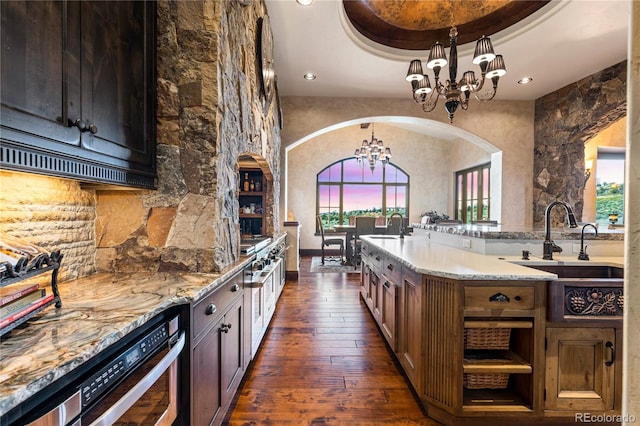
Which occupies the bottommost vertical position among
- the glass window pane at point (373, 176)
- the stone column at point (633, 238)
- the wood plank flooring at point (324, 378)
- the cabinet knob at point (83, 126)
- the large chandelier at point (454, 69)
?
the wood plank flooring at point (324, 378)

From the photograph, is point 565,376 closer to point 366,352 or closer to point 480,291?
point 480,291

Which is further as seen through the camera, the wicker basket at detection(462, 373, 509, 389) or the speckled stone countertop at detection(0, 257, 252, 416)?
the wicker basket at detection(462, 373, 509, 389)

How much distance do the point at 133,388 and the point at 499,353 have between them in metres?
1.90

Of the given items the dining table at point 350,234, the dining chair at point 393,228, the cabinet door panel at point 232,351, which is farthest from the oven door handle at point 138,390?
the dining table at point 350,234

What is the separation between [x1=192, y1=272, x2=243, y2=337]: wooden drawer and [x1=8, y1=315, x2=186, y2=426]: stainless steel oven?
0.10 metres

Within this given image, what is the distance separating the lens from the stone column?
1.87 ft

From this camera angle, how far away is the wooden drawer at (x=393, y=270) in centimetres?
226

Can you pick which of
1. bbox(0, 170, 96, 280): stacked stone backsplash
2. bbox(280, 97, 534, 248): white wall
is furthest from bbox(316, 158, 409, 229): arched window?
bbox(0, 170, 96, 280): stacked stone backsplash

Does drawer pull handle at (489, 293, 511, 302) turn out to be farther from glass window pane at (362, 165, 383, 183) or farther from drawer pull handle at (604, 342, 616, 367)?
glass window pane at (362, 165, 383, 183)

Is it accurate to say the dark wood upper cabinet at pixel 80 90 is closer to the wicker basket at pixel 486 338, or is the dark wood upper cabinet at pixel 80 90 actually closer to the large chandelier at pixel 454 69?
the wicker basket at pixel 486 338

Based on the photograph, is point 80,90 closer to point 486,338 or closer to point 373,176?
point 486,338

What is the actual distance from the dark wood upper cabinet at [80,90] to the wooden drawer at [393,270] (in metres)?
1.78

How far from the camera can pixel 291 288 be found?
4645 mm

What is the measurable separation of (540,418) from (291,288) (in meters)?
3.44
